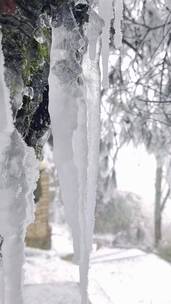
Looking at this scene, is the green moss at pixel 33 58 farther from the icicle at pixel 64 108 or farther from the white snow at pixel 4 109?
the white snow at pixel 4 109

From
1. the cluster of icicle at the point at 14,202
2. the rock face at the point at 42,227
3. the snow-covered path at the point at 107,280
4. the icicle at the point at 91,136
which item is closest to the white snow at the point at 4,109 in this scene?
the cluster of icicle at the point at 14,202

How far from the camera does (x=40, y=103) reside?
1.86 metres

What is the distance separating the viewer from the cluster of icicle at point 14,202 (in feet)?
5.22

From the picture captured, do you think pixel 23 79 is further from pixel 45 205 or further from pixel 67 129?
pixel 45 205

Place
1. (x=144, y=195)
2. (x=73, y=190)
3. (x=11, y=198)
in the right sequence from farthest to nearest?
(x=144, y=195) < (x=73, y=190) < (x=11, y=198)

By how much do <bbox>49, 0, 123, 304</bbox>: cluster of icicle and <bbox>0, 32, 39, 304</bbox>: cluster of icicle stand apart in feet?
0.32

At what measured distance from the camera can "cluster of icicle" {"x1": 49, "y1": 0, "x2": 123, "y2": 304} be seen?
1.69 m

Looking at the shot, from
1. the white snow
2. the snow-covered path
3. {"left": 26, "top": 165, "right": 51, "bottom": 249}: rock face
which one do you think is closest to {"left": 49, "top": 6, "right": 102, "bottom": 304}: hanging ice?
the white snow

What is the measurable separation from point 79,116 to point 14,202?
12.7 inches

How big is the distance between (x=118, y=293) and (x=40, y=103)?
14.0 feet

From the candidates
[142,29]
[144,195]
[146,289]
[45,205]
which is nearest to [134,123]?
[142,29]

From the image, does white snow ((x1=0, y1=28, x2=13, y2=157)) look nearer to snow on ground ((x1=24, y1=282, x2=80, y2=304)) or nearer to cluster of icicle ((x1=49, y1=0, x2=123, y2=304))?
cluster of icicle ((x1=49, y1=0, x2=123, y2=304))

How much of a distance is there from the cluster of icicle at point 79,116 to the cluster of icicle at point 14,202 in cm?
10

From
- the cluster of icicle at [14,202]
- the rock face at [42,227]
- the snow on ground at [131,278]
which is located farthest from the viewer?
the rock face at [42,227]
